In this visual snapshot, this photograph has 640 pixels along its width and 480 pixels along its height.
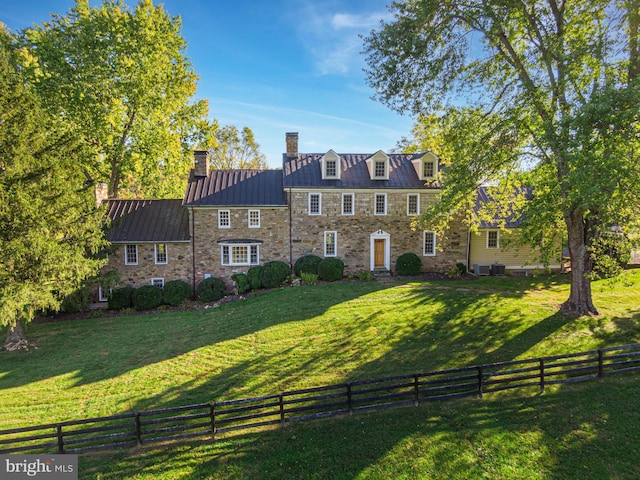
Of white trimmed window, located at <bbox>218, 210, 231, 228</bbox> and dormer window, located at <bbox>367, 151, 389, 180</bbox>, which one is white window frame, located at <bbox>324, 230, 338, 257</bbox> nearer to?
dormer window, located at <bbox>367, 151, 389, 180</bbox>

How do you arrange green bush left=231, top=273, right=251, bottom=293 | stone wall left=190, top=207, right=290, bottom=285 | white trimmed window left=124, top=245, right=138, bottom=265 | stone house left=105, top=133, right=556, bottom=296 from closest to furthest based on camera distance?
green bush left=231, top=273, right=251, bottom=293 < white trimmed window left=124, top=245, right=138, bottom=265 < stone house left=105, top=133, right=556, bottom=296 < stone wall left=190, top=207, right=290, bottom=285

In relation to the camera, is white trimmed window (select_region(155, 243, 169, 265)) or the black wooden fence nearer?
the black wooden fence

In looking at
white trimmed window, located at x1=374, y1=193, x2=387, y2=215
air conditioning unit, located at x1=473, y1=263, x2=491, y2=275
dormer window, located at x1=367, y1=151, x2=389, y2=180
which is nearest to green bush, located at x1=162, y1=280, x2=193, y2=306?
white trimmed window, located at x1=374, y1=193, x2=387, y2=215

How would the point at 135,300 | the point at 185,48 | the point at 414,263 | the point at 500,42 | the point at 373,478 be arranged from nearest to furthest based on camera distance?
1. the point at 373,478
2. the point at 500,42
3. the point at 135,300
4. the point at 414,263
5. the point at 185,48

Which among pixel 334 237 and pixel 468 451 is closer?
pixel 468 451

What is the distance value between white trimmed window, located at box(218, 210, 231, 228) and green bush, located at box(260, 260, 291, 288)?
3.86 meters

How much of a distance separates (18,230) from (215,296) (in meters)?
10.1

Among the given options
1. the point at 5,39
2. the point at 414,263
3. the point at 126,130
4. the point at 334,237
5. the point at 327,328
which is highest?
the point at 5,39

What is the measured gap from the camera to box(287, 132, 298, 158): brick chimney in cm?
2516

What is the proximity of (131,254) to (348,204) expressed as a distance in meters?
14.2

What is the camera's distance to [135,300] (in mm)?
20562

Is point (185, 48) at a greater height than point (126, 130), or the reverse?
point (185, 48)

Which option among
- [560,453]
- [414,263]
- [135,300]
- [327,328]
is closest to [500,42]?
[414,263]

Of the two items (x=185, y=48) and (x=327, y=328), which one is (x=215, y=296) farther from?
(x=185, y=48)
